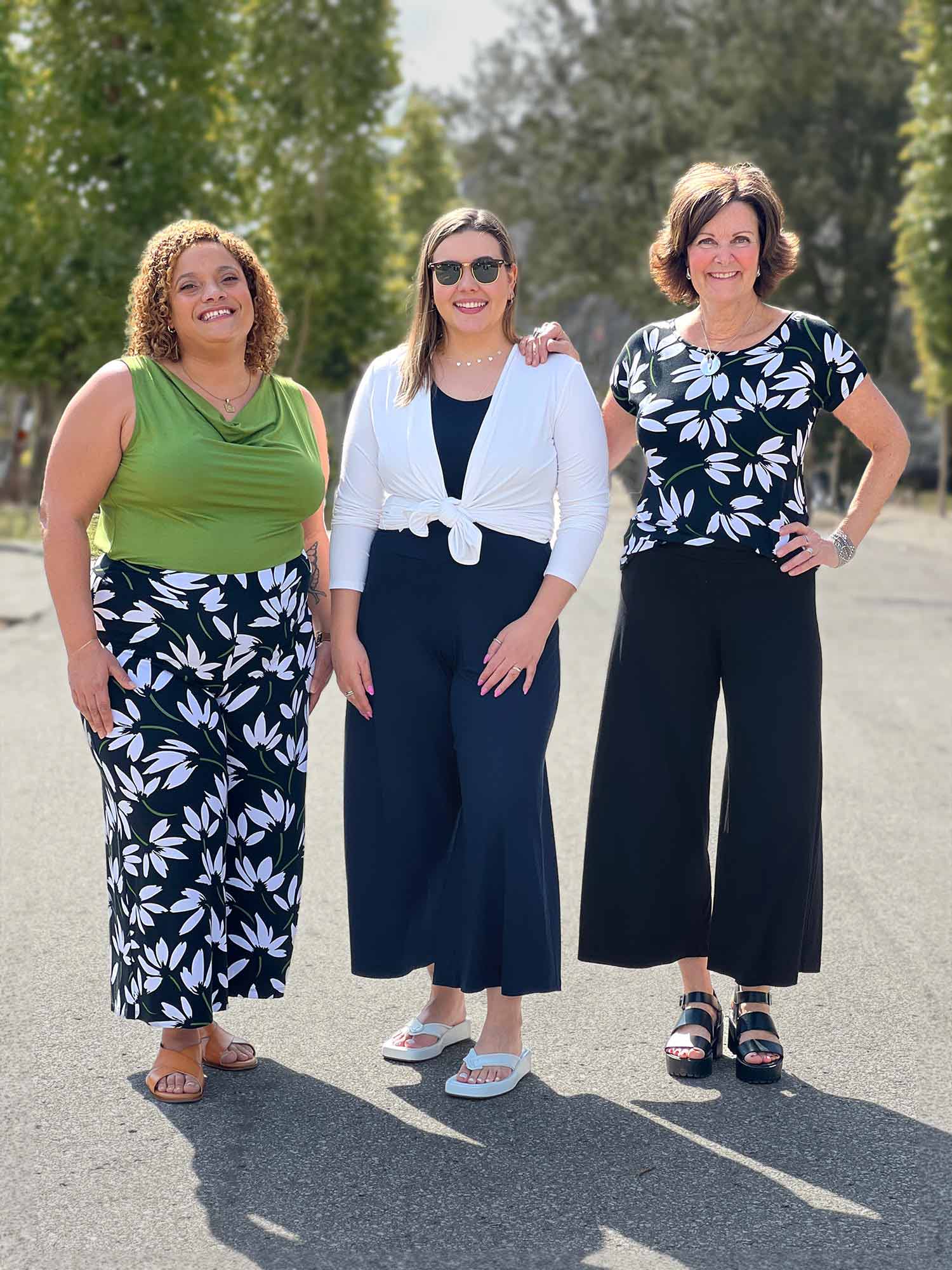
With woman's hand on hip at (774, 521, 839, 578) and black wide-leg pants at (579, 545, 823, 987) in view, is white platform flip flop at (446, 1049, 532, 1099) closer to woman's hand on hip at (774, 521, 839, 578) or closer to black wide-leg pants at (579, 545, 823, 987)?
black wide-leg pants at (579, 545, 823, 987)

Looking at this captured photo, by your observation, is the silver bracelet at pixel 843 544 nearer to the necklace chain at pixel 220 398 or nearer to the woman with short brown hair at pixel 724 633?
the woman with short brown hair at pixel 724 633

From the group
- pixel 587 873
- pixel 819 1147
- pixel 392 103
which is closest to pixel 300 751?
pixel 587 873

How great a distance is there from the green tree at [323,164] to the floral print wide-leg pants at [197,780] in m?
23.4

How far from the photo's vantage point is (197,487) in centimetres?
379

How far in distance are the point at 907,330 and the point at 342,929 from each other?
1632 inches

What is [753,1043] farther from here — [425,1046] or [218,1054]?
[218,1054]

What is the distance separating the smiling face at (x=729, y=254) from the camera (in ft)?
13.0

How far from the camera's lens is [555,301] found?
38531 millimetres

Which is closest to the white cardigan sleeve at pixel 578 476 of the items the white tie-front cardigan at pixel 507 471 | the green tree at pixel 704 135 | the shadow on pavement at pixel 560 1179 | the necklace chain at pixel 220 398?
the white tie-front cardigan at pixel 507 471

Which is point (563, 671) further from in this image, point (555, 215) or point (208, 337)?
point (555, 215)

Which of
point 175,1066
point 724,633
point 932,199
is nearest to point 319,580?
point 724,633

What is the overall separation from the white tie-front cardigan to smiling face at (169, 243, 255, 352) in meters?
0.36

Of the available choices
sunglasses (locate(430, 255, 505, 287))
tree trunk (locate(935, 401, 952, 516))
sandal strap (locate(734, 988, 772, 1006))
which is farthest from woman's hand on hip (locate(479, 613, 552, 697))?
tree trunk (locate(935, 401, 952, 516))

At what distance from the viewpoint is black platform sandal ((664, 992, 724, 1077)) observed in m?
4.00
